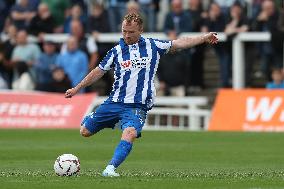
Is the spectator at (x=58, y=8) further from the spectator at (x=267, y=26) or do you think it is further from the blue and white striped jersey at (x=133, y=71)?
the blue and white striped jersey at (x=133, y=71)

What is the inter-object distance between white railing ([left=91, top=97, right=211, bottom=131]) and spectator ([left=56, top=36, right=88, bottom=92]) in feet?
2.81

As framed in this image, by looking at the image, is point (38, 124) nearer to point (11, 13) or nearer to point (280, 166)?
point (11, 13)

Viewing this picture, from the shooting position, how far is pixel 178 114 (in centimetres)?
2662

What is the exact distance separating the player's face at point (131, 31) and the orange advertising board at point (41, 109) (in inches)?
500

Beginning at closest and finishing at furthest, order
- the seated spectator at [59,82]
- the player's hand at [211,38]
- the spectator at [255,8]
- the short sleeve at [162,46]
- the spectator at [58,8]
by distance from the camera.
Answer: the player's hand at [211,38]
the short sleeve at [162,46]
the spectator at [255,8]
the seated spectator at [59,82]
the spectator at [58,8]

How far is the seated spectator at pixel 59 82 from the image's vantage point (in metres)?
27.1

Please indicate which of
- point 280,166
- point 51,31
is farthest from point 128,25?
point 51,31

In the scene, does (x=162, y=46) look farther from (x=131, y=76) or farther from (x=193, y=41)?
(x=131, y=76)

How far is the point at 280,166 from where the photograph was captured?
604 inches

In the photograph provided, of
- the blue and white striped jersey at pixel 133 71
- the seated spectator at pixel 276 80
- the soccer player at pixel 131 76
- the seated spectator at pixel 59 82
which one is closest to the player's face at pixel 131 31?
the soccer player at pixel 131 76

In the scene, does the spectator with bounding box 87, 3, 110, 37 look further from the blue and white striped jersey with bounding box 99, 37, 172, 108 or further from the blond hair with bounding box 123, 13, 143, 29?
the blond hair with bounding box 123, 13, 143, 29

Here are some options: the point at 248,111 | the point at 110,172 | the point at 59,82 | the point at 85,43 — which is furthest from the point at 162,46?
the point at 85,43

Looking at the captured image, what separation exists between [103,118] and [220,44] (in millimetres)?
13400

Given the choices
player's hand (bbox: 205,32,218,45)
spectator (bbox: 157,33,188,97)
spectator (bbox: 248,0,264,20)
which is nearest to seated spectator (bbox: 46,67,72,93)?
spectator (bbox: 157,33,188,97)
